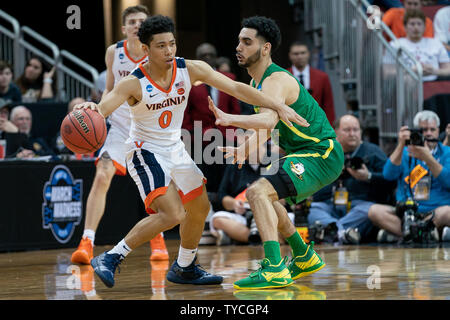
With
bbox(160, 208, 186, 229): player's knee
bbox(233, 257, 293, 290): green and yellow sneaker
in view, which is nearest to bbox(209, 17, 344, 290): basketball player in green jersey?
bbox(233, 257, 293, 290): green and yellow sneaker

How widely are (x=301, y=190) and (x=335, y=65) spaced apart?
641 centimetres

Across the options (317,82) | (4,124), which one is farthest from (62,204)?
(317,82)

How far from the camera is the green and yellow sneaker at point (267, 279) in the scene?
510 centimetres

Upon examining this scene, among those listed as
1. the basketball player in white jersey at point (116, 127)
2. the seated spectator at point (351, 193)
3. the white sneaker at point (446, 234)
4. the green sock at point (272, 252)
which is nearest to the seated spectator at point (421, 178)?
the white sneaker at point (446, 234)

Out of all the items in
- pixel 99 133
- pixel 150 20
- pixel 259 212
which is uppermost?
pixel 150 20

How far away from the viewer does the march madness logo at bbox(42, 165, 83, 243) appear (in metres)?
9.04

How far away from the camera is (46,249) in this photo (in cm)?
909

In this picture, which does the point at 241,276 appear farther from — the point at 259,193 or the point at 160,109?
the point at 160,109

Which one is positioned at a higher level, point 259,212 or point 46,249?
point 259,212

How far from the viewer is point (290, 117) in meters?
5.22

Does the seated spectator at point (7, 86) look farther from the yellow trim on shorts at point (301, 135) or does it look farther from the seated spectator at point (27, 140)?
the yellow trim on shorts at point (301, 135)
